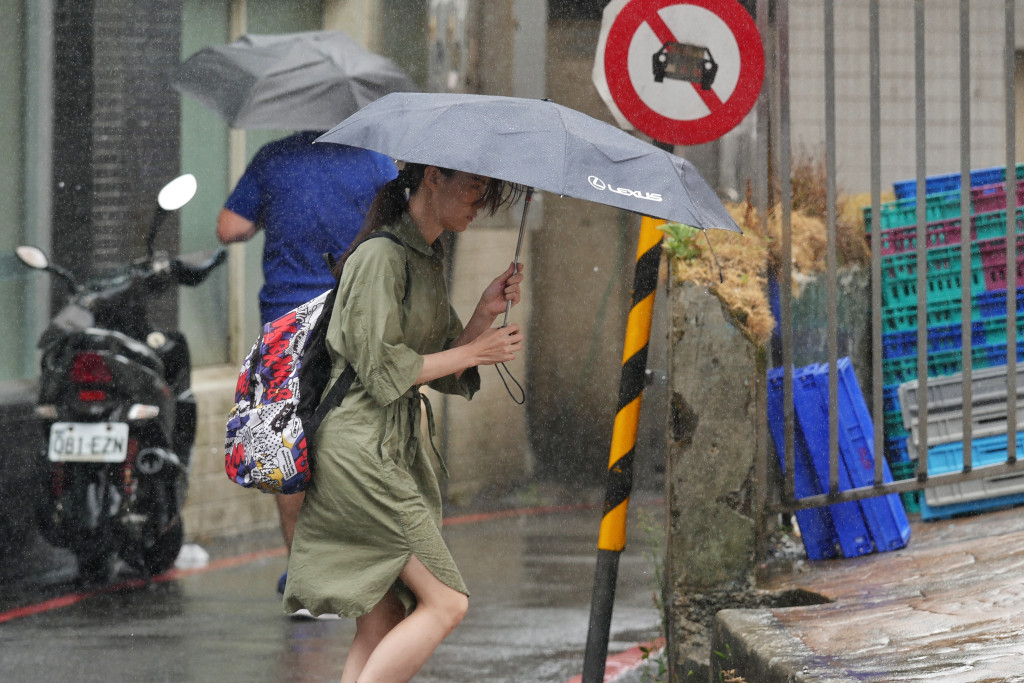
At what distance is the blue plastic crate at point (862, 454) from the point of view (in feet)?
17.5

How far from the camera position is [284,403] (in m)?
3.63

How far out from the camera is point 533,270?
9.80m

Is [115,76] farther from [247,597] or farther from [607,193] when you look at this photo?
[607,193]

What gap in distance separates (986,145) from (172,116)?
575cm

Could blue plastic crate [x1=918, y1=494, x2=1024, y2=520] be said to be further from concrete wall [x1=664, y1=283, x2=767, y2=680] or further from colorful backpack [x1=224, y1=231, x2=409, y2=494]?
colorful backpack [x1=224, y1=231, x2=409, y2=494]

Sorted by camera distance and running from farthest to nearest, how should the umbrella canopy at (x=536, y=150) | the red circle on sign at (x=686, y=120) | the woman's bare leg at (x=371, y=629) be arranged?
the red circle on sign at (x=686, y=120)
the woman's bare leg at (x=371, y=629)
the umbrella canopy at (x=536, y=150)

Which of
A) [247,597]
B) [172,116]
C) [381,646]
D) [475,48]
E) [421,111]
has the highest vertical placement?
[475,48]

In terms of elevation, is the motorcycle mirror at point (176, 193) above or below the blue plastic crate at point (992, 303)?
above

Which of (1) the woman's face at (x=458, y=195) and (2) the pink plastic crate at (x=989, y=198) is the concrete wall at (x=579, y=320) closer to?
(2) the pink plastic crate at (x=989, y=198)

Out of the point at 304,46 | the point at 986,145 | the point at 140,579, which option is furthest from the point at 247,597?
the point at 986,145

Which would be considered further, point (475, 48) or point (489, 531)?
point (475, 48)

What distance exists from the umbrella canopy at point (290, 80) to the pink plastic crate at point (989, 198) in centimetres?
273

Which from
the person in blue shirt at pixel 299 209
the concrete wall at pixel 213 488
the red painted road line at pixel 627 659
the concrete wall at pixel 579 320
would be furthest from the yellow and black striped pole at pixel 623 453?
the concrete wall at pixel 579 320

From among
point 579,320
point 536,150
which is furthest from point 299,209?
point 579,320
